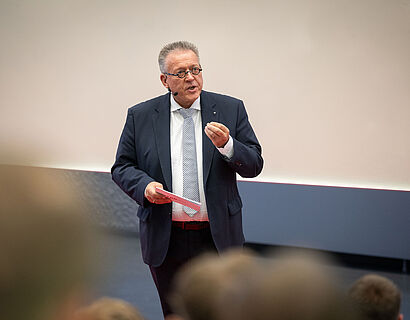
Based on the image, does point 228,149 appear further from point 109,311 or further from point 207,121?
point 109,311

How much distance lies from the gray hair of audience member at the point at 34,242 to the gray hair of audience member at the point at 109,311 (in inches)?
2.1

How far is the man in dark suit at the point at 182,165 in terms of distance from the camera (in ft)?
6.84

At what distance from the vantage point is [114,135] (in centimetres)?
488

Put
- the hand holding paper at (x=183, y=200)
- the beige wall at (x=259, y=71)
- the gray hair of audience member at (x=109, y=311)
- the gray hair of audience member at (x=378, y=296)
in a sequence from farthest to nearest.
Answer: the beige wall at (x=259, y=71)
the hand holding paper at (x=183, y=200)
the gray hair of audience member at (x=378, y=296)
the gray hair of audience member at (x=109, y=311)

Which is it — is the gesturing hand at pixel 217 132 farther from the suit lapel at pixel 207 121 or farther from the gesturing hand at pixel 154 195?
the gesturing hand at pixel 154 195

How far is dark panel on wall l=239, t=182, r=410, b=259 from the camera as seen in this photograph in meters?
3.91

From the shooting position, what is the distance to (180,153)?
84.5 inches

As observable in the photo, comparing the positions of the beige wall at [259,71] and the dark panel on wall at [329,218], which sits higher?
the beige wall at [259,71]

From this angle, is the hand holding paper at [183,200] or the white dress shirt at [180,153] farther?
the white dress shirt at [180,153]

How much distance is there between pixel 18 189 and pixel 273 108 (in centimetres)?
373

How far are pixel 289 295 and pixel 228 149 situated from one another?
144cm

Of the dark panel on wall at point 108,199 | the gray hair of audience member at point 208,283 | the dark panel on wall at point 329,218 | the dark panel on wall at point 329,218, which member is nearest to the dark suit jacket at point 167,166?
the gray hair of audience member at point 208,283

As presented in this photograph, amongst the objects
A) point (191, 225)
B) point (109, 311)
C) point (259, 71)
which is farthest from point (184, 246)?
point (259, 71)

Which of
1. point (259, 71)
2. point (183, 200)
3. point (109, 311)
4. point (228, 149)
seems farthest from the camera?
point (259, 71)
